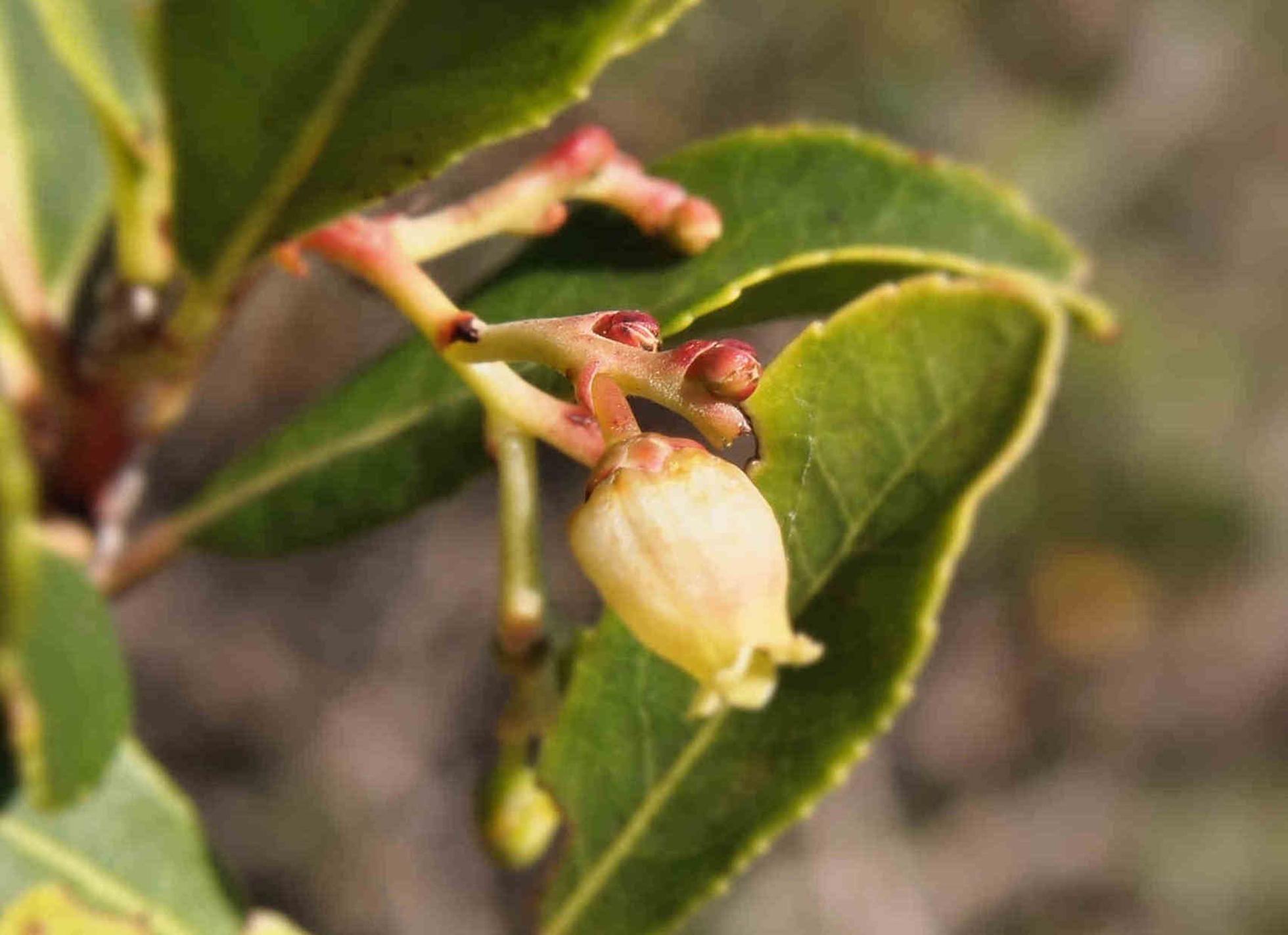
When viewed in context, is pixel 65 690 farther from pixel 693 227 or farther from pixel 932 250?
pixel 932 250

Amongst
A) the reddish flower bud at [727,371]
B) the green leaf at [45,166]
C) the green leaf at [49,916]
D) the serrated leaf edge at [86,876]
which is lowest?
the serrated leaf edge at [86,876]

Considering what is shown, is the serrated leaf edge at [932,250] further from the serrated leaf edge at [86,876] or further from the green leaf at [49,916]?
the serrated leaf edge at [86,876]

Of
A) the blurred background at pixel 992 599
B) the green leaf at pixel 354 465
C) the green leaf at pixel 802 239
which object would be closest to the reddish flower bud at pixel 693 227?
the green leaf at pixel 802 239

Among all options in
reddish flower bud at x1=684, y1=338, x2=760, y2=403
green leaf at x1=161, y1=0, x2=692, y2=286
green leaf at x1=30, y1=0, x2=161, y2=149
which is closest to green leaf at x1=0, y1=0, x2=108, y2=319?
green leaf at x1=30, y1=0, x2=161, y2=149

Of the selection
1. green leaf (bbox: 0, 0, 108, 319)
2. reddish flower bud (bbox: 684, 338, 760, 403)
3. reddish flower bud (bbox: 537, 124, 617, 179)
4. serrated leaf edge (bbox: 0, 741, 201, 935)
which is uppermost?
reddish flower bud (bbox: 684, 338, 760, 403)

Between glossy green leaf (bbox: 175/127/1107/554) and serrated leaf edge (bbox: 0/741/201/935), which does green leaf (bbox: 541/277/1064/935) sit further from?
serrated leaf edge (bbox: 0/741/201/935)

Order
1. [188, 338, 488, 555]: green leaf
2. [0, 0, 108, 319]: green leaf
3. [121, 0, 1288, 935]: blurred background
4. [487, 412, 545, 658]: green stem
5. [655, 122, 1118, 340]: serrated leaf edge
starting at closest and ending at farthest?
[487, 412, 545, 658]: green stem → [655, 122, 1118, 340]: serrated leaf edge → [188, 338, 488, 555]: green leaf → [0, 0, 108, 319]: green leaf → [121, 0, 1288, 935]: blurred background

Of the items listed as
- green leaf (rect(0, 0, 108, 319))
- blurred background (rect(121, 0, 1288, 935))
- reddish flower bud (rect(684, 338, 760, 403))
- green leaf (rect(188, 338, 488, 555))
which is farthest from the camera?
blurred background (rect(121, 0, 1288, 935))
